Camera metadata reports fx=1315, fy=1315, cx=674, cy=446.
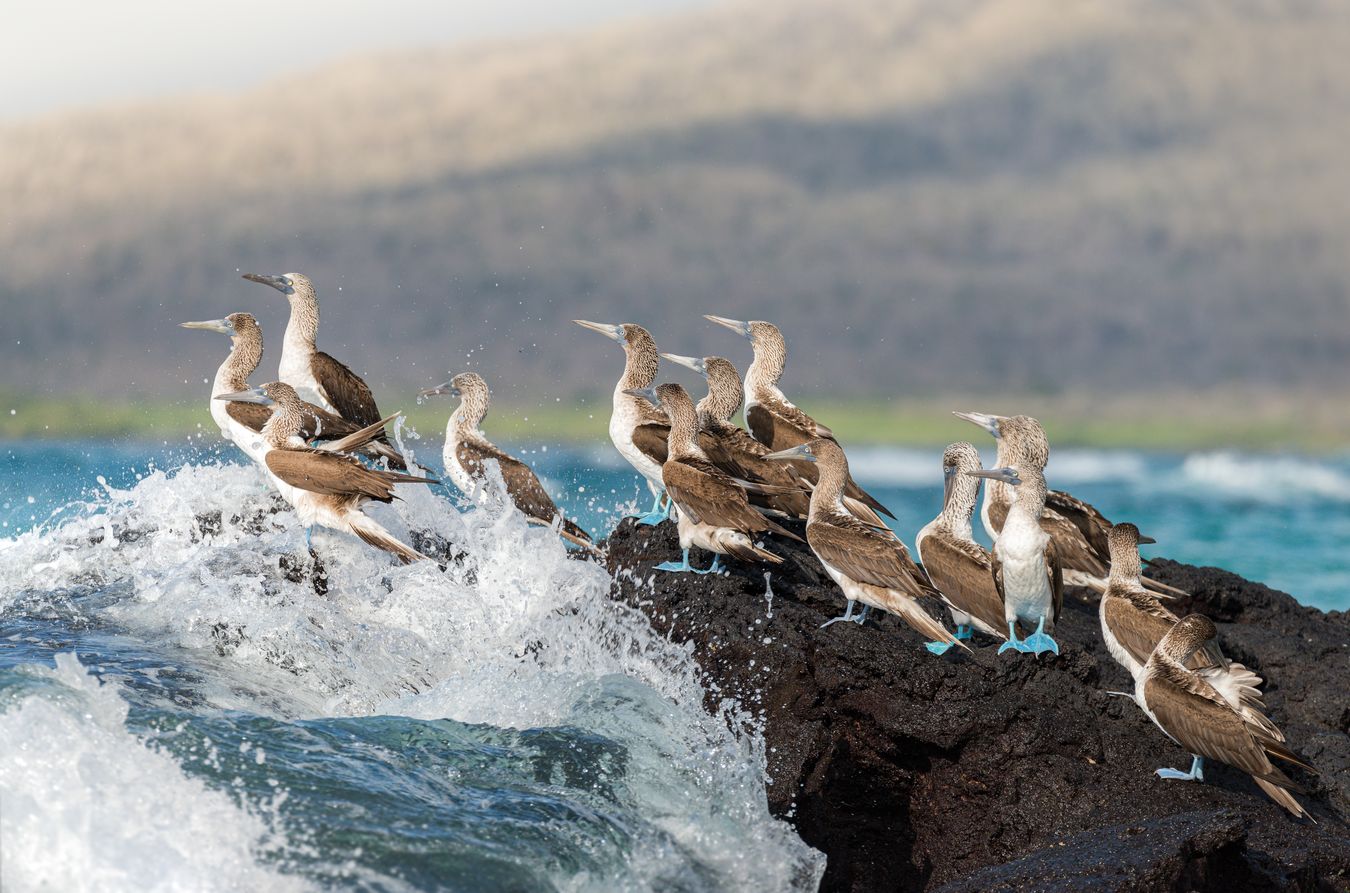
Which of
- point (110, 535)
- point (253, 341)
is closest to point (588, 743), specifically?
point (110, 535)

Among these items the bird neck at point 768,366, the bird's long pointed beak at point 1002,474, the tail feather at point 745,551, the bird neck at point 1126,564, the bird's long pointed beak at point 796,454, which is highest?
the bird neck at point 768,366

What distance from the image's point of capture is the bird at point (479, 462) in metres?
9.32

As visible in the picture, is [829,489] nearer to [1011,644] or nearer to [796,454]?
[796,454]

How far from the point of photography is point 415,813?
5680 millimetres

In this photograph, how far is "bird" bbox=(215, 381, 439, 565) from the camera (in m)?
8.39

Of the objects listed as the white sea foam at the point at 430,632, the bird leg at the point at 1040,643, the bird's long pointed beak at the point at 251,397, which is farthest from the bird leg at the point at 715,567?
the bird's long pointed beak at the point at 251,397

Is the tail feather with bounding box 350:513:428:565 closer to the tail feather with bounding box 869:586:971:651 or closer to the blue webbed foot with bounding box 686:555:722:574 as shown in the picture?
the blue webbed foot with bounding box 686:555:722:574

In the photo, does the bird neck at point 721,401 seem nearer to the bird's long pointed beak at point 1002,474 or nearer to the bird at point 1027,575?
the bird's long pointed beak at point 1002,474

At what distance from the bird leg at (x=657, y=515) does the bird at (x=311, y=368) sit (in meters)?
2.19

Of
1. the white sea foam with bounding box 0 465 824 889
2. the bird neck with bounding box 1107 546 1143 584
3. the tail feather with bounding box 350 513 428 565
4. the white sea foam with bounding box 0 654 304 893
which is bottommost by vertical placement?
the white sea foam with bounding box 0 654 304 893

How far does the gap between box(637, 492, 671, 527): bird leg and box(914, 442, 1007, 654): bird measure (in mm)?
1721

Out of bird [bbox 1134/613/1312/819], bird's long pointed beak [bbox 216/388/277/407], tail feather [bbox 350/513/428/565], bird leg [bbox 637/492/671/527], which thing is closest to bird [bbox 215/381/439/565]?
tail feather [bbox 350/513/428/565]

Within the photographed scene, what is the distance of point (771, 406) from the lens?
390 inches

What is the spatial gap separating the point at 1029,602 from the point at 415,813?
3946mm
